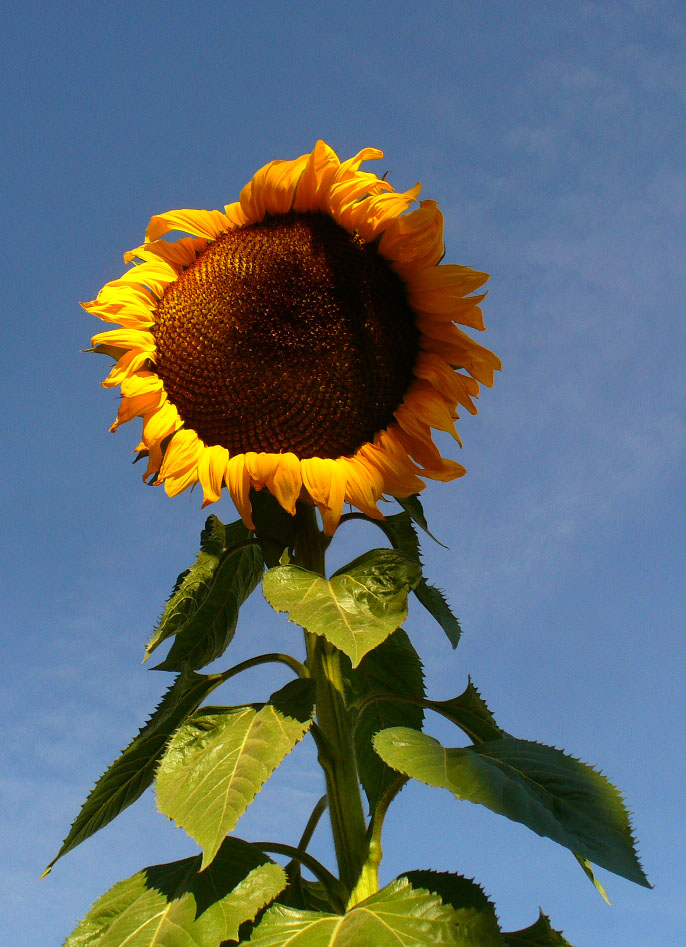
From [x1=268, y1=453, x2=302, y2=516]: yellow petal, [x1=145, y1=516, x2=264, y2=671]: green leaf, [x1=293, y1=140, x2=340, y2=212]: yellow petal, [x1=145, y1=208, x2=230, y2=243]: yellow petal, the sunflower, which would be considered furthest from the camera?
[x1=145, y1=208, x2=230, y2=243]: yellow petal

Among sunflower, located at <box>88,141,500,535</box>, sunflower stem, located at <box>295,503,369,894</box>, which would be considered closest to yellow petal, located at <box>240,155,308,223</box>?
sunflower, located at <box>88,141,500,535</box>

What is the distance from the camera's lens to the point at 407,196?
3.47 meters

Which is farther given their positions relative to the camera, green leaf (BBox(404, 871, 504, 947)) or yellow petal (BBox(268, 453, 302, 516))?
yellow petal (BBox(268, 453, 302, 516))

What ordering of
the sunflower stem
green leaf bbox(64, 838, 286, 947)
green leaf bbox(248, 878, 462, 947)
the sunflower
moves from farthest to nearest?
1. the sunflower
2. the sunflower stem
3. green leaf bbox(64, 838, 286, 947)
4. green leaf bbox(248, 878, 462, 947)

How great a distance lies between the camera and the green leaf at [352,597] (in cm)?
277

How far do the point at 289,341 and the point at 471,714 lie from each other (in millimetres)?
1540

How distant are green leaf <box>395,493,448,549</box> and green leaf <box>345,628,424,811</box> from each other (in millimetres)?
473

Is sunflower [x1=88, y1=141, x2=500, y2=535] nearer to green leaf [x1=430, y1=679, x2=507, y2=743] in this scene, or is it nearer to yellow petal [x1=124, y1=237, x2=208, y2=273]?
yellow petal [x1=124, y1=237, x2=208, y2=273]

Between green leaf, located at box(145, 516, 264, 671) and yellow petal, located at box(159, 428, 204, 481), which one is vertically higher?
yellow petal, located at box(159, 428, 204, 481)

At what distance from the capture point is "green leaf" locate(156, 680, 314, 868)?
264cm

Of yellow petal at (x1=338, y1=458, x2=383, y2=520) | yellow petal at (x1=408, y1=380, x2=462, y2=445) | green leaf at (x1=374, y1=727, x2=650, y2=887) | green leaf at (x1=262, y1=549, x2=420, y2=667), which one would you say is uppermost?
yellow petal at (x1=408, y1=380, x2=462, y2=445)

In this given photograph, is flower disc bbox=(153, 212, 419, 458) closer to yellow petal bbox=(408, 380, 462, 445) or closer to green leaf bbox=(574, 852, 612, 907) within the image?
yellow petal bbox=(408, 380, 462, 445)

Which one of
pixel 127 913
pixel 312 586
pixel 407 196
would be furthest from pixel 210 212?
pixel 127 913

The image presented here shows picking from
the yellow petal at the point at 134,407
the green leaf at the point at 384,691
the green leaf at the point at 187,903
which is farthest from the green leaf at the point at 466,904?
the yellow petal at the point at 134,407
